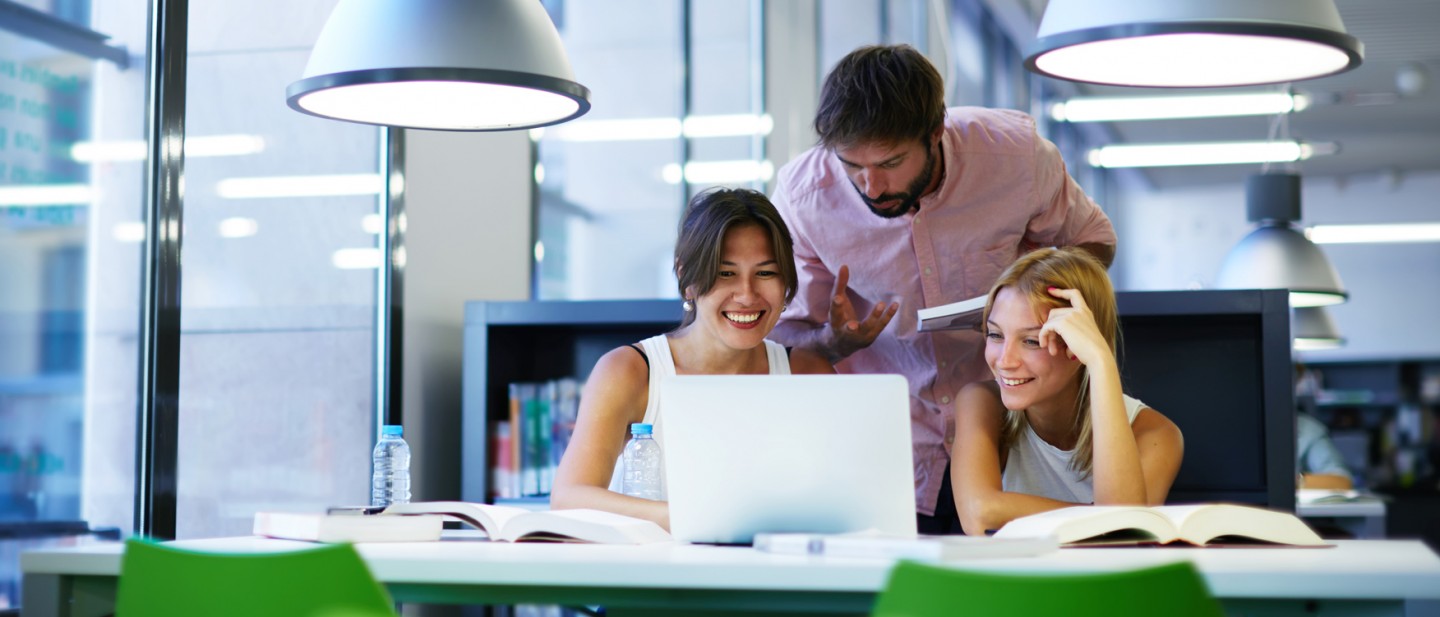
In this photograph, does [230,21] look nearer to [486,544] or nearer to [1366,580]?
[486,544]

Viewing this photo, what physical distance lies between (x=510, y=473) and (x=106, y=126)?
130 centimetres

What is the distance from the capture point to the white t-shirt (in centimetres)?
237

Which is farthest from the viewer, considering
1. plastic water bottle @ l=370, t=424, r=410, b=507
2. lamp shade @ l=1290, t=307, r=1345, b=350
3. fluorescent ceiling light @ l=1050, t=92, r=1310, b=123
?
fluorescent ceiling light @ l=1050, t=92, r=1310, b=123

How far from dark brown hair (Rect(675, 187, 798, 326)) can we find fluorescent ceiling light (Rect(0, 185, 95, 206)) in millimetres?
996

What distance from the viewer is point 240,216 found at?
2.67 metres

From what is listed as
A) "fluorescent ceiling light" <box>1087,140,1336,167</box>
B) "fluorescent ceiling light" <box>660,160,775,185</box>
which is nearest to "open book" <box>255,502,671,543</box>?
"fluorescent ceiling light" <box>660,160,775,185</box>

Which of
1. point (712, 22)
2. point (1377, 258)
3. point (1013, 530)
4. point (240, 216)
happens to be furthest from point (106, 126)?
point (1377, 258)

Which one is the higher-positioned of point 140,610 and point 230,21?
point 230,21

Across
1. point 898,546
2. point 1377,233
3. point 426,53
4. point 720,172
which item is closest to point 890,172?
point 426,53

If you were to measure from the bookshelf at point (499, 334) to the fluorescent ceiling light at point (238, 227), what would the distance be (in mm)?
639

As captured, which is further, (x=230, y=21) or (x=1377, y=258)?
(x=1377, y=258)

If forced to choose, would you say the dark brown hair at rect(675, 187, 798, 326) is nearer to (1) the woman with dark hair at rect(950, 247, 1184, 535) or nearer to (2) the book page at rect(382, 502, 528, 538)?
(1) the woman with dark hair at rect(950, 247, 1184, 535)

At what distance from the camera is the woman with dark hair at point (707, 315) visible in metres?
2.43

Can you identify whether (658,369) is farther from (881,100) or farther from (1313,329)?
(1313,329)
